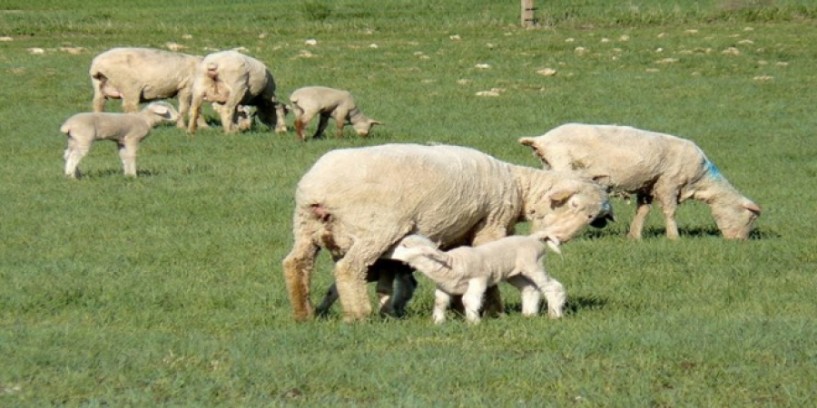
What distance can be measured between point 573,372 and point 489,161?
2.86 meters

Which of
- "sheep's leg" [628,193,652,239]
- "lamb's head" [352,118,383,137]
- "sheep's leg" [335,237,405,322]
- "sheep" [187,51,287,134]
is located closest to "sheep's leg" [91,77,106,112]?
"sheep" [187,51,287,134]

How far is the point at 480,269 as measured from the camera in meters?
10.1

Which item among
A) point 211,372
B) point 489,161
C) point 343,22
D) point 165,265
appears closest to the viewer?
point 211,372

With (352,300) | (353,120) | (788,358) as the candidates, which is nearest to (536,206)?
(352,300)

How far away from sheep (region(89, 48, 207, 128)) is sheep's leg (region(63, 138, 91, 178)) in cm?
616

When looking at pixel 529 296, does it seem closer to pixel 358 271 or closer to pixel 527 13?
pixel 358 271

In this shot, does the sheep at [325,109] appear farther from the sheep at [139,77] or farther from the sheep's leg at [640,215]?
the sheep's leg at [640,215]

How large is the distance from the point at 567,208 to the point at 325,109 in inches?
490

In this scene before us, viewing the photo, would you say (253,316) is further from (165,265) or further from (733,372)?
(733,372)

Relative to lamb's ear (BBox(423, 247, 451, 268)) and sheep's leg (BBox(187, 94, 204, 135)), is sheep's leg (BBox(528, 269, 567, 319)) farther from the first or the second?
sheep's leg (BBox(187, 94, 204, 135))

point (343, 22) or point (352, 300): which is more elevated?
point (352, 300)

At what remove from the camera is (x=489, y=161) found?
11.4 meters

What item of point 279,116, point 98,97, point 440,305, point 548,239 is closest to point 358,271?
point 440,305

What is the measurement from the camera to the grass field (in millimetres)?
8617
